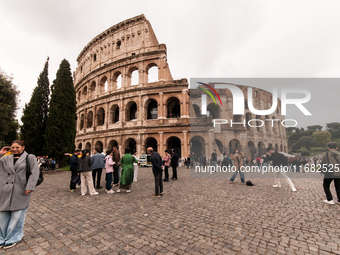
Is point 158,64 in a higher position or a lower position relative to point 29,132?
higher

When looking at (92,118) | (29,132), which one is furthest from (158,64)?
(29,132)

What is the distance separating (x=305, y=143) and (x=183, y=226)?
10441mm

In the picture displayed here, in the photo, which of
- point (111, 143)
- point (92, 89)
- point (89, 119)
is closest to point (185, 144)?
point (111, 143)

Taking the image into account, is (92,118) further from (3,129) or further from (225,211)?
(225,211)

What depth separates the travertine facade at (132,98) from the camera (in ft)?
73.5

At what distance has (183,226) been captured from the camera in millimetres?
3627

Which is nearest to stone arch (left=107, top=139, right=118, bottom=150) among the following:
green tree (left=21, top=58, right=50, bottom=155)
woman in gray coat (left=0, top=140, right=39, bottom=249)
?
green tree (left=21, top=58, right=50, bottom=155)

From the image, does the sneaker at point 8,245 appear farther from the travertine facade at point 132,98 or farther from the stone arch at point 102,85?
the stone arch at point 102,85

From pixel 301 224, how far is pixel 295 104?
668 centimetres

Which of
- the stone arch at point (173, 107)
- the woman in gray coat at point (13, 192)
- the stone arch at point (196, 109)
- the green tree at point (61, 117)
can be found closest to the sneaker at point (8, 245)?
the woman in gray coat at point (13, 192)

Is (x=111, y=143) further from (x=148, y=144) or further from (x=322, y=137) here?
(x=322, y=137)

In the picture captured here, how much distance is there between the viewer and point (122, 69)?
82.9 feet

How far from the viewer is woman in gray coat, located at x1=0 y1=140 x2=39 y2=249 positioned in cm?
293

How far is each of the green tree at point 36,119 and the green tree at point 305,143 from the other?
23.2m
